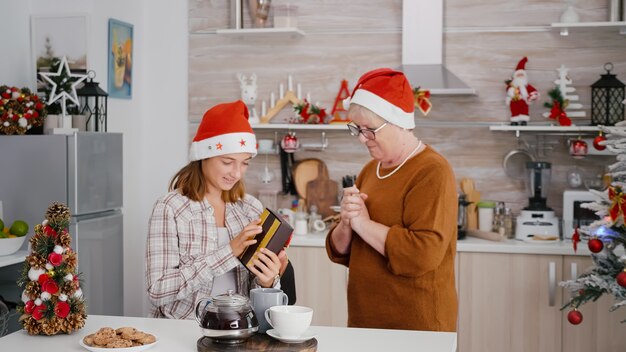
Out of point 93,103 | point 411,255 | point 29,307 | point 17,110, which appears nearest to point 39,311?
point 29,307

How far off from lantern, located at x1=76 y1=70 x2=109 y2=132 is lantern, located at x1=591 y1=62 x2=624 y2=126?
2.67m

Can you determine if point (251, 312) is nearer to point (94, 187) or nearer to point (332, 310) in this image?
point (94, 187)

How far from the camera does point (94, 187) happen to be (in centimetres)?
406

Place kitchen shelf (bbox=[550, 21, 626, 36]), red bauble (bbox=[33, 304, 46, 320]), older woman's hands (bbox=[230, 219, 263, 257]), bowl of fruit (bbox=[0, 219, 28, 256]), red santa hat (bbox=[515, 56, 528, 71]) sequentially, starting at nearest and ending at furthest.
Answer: red bauble (bbox=[33, 304, 46, 320])
older woman's hands (bbox=[230, 219, 263, 257])
bowl of fruit (bbox=[0, 219, 28, 256])
kitchen shelf (bbox=[550, 21, 626, 36])
red santa hat (bbox=[515, 56, 528, 71])

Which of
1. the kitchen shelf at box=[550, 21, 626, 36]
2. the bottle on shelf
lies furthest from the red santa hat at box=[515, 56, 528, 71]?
the bottle on shelf

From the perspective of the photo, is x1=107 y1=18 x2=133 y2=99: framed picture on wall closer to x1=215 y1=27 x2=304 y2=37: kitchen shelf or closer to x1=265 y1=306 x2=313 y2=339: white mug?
x1=215 y1=27 x2=304 y2=37: kitchen shelf

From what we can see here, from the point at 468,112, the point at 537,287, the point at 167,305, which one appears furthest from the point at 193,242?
the point at 468,112

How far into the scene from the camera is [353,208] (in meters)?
2.73

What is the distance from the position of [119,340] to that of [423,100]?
2.89m

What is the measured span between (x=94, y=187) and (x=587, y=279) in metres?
2.36

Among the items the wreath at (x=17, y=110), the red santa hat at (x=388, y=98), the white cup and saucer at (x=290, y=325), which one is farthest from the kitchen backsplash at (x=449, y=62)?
the white cup and saucer at (x=290, y=325)

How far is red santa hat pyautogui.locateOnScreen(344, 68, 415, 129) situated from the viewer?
2.78 metres

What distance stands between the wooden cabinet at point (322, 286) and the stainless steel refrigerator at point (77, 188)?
103cm

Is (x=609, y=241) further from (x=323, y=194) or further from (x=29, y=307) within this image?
(x=29, y=307)
